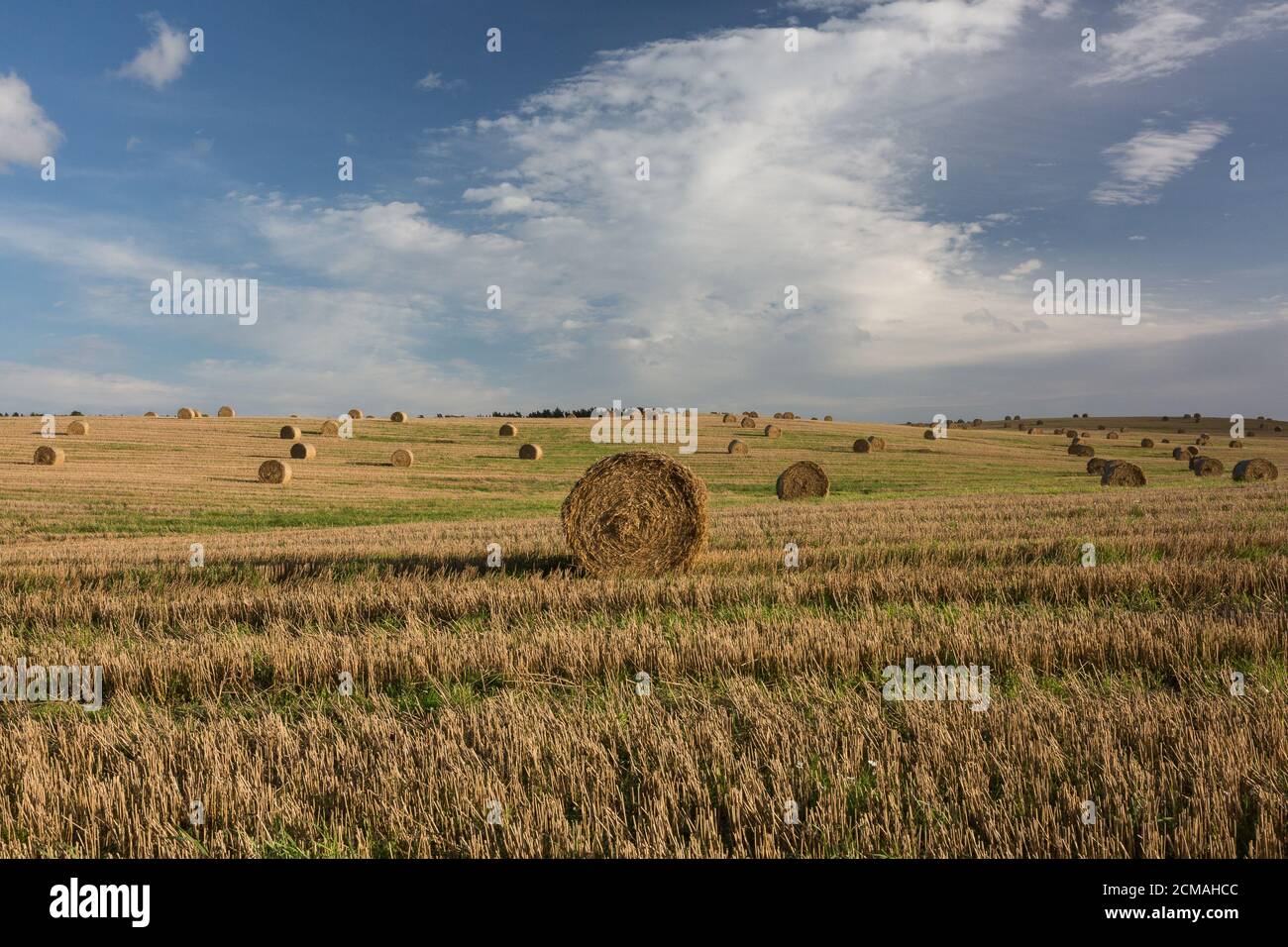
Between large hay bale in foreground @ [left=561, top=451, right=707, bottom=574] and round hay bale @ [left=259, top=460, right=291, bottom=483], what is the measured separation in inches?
1021

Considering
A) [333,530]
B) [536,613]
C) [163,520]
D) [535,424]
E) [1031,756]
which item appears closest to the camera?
[1031,756]

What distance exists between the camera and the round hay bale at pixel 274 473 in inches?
1425

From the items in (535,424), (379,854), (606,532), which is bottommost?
(379,854)

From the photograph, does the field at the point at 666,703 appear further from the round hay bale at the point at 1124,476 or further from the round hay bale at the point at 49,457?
the round hay bale at the point at 49,457

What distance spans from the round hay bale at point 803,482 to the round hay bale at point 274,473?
20966 millimetres

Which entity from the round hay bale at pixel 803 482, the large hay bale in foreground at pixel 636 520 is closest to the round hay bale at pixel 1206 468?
the round hay bale at pixel 803 482

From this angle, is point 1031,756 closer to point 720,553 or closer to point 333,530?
point 720,553

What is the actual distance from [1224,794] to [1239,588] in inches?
A: 270

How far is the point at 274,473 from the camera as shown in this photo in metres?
36.4

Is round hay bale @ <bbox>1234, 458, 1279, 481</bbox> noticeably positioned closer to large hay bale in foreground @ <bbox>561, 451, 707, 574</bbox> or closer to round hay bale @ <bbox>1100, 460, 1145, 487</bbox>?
round hay bale @ <bbox>1100, 460, 1145, 487</bbox>

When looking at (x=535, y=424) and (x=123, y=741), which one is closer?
(x=123, y=741)

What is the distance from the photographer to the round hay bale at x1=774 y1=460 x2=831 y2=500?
32.3 meters
